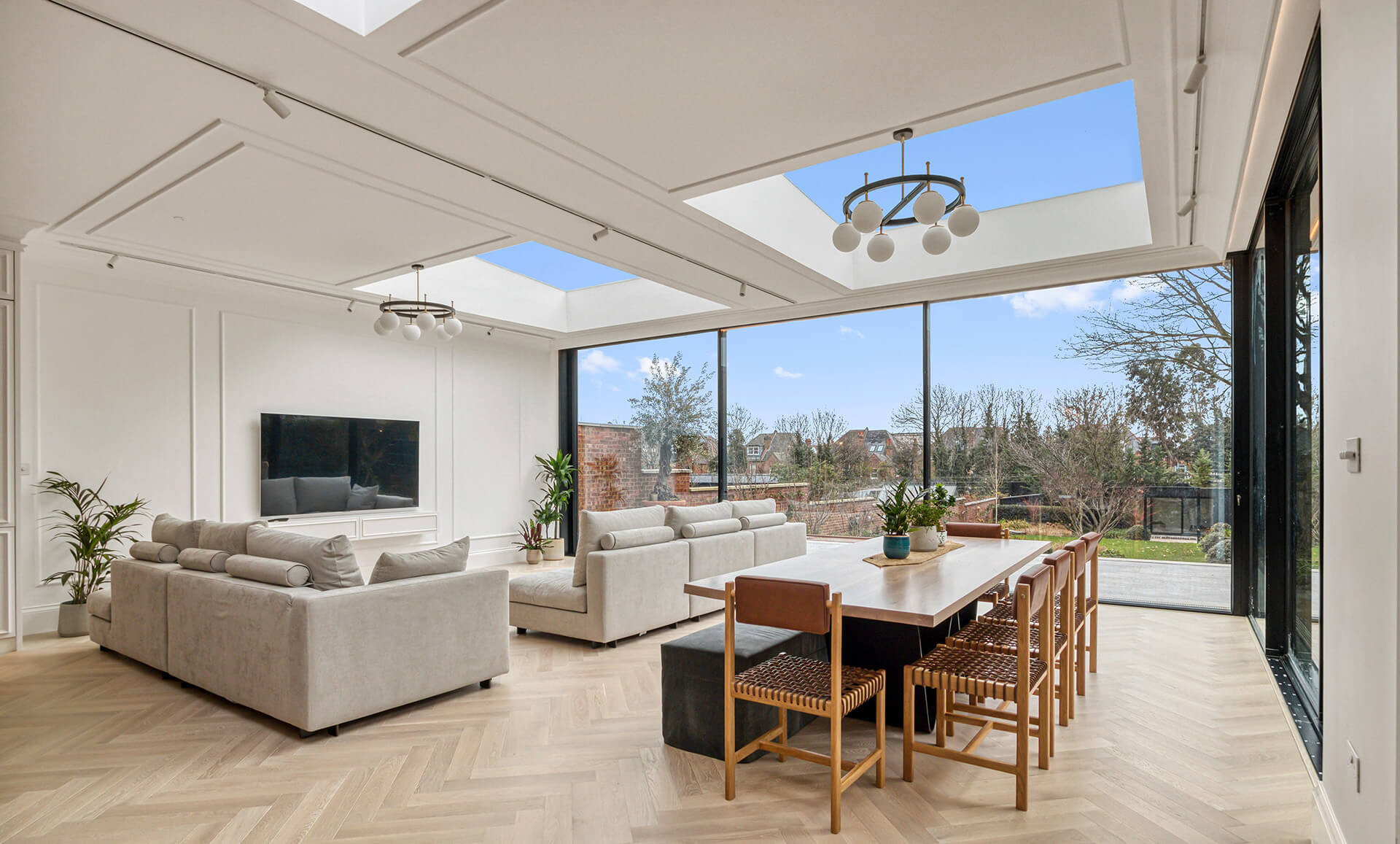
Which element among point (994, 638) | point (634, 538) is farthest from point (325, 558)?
point (994, 638)

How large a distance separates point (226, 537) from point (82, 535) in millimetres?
2018

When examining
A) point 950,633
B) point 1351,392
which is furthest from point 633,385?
point 1351,392

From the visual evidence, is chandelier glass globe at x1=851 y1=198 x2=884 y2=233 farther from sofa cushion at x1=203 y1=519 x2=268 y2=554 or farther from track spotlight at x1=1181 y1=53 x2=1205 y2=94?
sofa cushion at x1=203 y1=519 x2=268 y2=554

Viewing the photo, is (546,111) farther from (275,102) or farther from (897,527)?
(897,527)

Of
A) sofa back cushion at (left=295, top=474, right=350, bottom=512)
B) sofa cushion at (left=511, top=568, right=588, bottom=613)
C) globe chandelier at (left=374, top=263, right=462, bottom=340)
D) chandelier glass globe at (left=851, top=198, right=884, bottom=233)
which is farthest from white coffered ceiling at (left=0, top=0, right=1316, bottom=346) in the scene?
sofa cushion at (left=511, top=568, right=588, bottom=613)

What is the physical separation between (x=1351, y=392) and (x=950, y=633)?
226 cm

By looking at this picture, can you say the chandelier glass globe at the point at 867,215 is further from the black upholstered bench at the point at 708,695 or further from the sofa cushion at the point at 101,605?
the sofa cushion at the point at 101,605

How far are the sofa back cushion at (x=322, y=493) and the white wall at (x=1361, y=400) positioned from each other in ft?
23.3

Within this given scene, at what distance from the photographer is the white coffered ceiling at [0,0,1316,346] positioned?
2.50 m

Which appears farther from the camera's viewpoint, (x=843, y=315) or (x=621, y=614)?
(x=843, y=315)

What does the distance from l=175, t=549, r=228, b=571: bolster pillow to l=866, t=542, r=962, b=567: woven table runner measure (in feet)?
11.2

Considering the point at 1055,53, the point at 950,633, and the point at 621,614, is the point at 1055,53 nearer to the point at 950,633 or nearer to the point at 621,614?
the point at 950,633

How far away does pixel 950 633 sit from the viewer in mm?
3734

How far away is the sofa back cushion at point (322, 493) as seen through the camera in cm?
671
